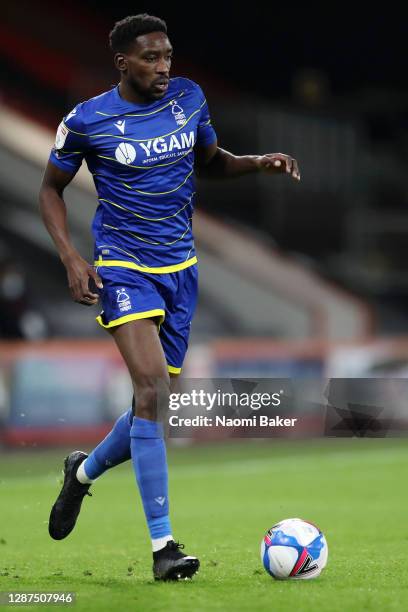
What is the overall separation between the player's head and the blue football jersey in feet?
0.36

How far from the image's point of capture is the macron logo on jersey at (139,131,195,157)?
513 cm

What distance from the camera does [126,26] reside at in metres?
5.14

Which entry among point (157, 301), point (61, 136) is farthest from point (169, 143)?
point (157, 301)

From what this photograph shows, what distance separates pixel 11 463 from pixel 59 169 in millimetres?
6873

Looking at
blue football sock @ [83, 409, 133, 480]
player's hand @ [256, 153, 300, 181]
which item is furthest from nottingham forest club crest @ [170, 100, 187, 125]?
blue football sock @ [83, 409, 133, 480]

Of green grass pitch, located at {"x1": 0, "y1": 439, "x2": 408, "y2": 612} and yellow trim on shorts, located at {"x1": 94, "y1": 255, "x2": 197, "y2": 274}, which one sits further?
yellow trim on shorts, located at {"x1": 94, "y1": 255, "x2": 197, "y2": 274}

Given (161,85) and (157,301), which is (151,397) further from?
(161,85)

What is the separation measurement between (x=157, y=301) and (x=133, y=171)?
539 millimetres

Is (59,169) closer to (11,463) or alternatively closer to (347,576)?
(347,576)

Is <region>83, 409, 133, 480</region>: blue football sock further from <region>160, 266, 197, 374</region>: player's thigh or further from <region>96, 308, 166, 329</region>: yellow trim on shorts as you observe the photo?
<region>96, 308, 166, 329</region>: yellow trim on shorts

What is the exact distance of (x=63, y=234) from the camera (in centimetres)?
512

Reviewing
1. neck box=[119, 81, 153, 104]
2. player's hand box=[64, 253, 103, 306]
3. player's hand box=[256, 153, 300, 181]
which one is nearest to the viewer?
player's hand box=[64, 253, 103, 306]

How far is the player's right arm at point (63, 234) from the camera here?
4.95 meters

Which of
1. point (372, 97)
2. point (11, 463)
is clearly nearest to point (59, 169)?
point (11, 463)
